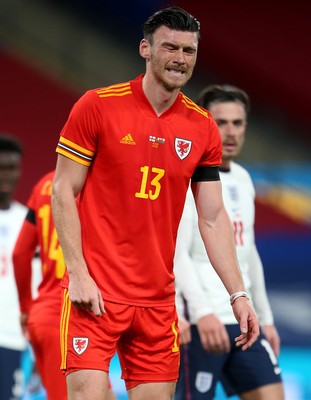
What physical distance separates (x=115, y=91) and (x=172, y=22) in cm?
37

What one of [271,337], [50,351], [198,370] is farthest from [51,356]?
[271,337]

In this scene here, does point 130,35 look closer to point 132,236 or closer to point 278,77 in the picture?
Result: point 278,77

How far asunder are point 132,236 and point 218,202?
0.50 meters

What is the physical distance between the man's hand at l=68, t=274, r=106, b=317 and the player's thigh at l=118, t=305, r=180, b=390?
9.3 inches

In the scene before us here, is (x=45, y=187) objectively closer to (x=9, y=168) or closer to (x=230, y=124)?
(x=230, y=124)

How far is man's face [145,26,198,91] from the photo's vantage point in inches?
169

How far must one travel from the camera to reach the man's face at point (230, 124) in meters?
5.82

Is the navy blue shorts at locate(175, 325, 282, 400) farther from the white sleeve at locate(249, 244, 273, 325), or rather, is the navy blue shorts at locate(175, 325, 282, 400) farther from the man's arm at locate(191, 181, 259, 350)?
the man's arm at locate(191, 181, 259, 350)

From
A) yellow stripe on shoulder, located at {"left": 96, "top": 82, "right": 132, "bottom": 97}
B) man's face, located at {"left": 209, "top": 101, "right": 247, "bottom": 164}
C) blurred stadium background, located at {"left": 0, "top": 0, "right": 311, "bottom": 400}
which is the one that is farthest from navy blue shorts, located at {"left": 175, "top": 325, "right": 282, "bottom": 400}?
blurred stadium background, located at {"left": 0, "top": 0, "right": 311, "bottom": 400}

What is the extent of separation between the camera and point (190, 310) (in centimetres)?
548

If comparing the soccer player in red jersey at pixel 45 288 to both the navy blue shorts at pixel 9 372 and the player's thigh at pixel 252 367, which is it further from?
the navy blue shorts at pixel 9 372

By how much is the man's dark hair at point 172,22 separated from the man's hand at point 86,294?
1029 millimetres

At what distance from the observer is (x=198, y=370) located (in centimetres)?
562

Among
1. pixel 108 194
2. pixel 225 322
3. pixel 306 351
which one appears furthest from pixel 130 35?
pixel 108 194
